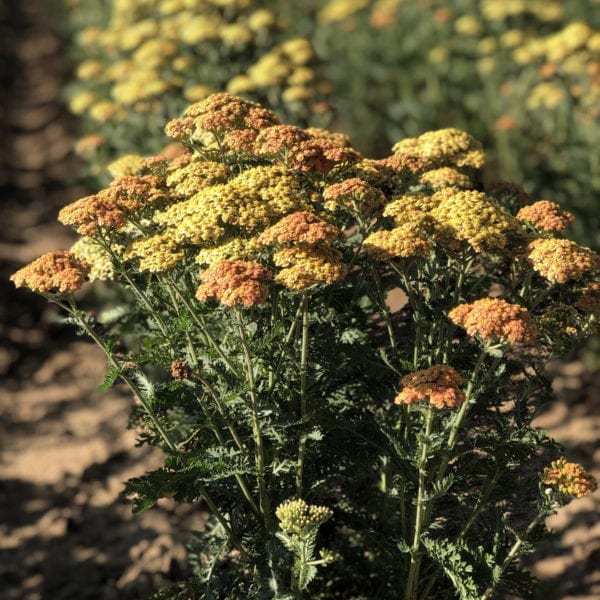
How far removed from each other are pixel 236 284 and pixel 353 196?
0.84 m

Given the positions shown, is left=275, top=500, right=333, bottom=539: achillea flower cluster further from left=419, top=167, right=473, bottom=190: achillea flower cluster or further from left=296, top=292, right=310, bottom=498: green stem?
left=419, top=167, right=473, bottom=190: achillea flower cluster

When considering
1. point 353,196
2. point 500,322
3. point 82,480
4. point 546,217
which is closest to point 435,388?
point 500,322

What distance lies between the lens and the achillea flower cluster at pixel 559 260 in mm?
3791

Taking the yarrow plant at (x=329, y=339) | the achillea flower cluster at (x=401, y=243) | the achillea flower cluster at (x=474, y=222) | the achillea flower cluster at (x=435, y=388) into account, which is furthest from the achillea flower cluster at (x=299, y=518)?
the achillea flower cluster at (x=474, y=222)

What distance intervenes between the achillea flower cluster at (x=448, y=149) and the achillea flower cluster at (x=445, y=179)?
13 centimetres

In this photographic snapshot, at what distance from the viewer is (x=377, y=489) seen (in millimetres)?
5348

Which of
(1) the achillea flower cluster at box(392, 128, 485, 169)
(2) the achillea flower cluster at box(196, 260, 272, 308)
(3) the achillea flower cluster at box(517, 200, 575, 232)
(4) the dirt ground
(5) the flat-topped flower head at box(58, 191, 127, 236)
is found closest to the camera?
(2) the achillea flower cluster at box(196, 260, 272, 308)

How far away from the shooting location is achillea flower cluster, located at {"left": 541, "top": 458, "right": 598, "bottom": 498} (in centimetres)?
385

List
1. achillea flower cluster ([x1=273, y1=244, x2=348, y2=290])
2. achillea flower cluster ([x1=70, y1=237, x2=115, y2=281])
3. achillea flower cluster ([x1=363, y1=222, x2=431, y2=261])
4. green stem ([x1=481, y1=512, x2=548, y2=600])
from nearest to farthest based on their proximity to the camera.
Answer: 1. achillea flower cluster ([x1=273, y1=244, x2=348, y2=290])
2. achillea flower cluster ([x1=363, y1=222, x2=431, y2=261])
3. green stem ([x1=481, y1=512, x2=548, y2=600])
4. achillea flower cluster ([x1=70, y1=237, x2=115, y2=281])

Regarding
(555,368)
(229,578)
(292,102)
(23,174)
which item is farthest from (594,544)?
(23,174)

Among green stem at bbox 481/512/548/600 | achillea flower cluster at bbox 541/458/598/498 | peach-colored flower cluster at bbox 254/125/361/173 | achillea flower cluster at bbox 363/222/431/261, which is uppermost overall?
peach-colored flower cluster at bbox 254/125/361/173

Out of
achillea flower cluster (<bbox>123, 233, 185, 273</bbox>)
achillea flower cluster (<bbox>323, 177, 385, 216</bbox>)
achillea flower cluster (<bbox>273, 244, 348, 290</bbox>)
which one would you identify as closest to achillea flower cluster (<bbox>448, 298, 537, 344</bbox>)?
achillea flower cluster (<bbox>273, 244, 348, 290</bbox>)

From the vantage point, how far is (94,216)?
13.1 feet

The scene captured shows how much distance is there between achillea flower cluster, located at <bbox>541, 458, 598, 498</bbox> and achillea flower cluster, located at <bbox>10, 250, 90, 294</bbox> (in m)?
2.27
